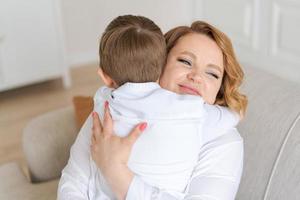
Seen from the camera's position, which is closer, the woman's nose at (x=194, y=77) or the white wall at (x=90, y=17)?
the woman's nose at (x=194, y=77)

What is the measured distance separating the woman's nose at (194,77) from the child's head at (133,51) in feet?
0.43

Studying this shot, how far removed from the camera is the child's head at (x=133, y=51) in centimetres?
98

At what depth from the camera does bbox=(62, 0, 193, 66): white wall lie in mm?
4094

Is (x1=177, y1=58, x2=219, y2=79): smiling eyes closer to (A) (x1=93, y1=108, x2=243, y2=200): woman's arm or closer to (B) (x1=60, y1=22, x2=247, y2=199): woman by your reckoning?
(B) (x1=60, y1=22, x2=247, y2=199): woman

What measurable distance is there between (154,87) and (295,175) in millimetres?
440

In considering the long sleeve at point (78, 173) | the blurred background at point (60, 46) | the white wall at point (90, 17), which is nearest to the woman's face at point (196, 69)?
the long sleeve at point (78, 173)

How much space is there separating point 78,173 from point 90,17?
3.14 metres

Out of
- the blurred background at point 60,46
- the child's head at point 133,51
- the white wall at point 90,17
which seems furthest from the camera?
the white wall at point 90,17

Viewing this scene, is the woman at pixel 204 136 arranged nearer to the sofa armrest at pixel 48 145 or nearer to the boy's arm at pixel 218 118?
the boy's arm at pixel 218 118

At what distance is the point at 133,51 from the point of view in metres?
0.98

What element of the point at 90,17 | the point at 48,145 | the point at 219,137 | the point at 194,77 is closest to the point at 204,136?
the point at 219,137

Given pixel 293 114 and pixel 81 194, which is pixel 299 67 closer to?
pixel 293 114

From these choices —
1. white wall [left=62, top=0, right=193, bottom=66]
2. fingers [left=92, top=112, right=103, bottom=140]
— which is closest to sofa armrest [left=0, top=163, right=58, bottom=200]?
fingers [left=92, top=112, right=103, bottom=140]

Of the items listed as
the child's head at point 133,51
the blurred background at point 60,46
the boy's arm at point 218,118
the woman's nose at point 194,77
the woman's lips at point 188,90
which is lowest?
the blurred background at point 60,46
